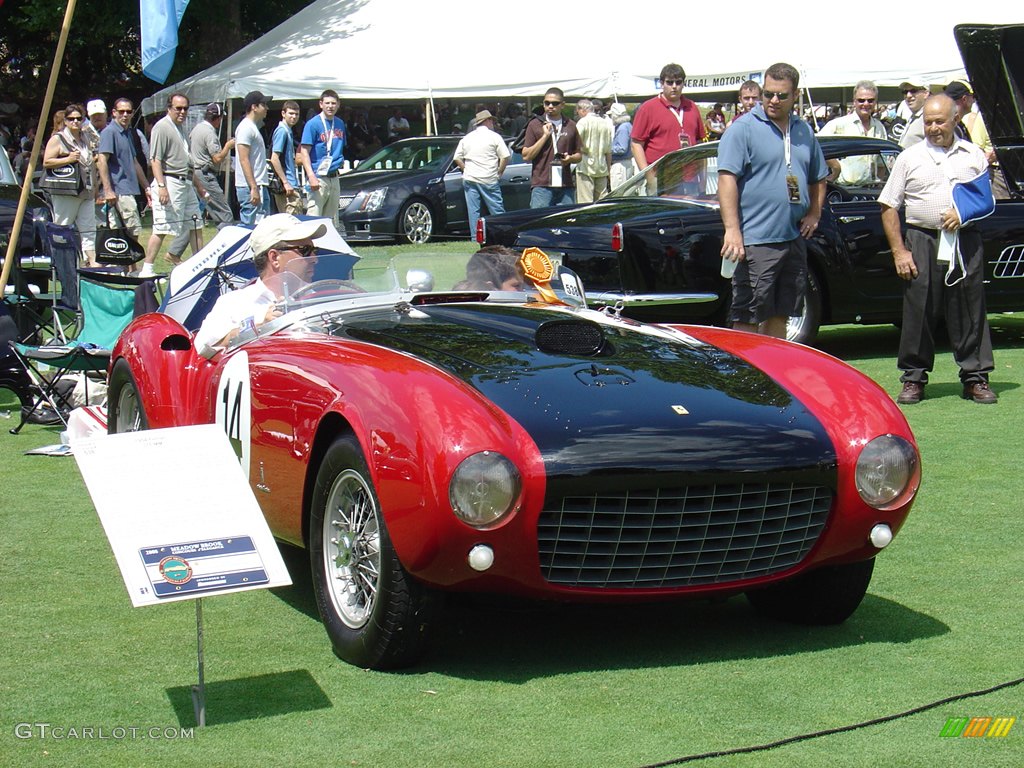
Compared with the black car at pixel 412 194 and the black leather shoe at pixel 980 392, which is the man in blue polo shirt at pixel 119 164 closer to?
the black car at pixel 412 194

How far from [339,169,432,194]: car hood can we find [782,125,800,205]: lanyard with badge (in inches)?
510

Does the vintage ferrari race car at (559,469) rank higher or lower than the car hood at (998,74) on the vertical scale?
lower

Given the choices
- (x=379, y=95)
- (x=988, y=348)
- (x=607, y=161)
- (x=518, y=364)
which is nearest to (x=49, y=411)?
(x=518, y=364)

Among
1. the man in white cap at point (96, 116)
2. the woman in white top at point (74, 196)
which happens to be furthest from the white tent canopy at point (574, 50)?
the woman in white top at point (74, 196)

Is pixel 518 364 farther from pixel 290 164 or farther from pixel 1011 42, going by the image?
pixel 290 164

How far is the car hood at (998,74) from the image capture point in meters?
10.5

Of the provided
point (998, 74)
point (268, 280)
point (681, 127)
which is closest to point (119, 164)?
point (681, 127)

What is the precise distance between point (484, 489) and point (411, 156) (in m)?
17.9

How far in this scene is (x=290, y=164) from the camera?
16.5m

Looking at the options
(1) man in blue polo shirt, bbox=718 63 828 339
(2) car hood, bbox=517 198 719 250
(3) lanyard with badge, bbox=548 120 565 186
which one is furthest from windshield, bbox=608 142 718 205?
(3) lanyard with badge, bbox=548 120 565 186

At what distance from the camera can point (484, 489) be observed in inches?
158

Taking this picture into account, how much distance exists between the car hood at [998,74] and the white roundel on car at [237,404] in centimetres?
714

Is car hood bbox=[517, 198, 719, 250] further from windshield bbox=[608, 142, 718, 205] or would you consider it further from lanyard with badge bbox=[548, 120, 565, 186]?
lanyard with badge bbox=[548, 120, 565, 186]

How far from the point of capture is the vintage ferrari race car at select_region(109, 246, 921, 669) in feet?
13.3
